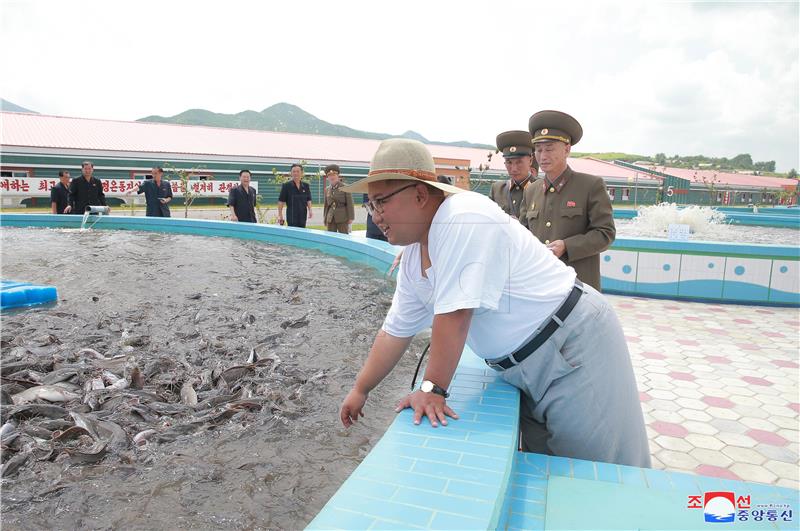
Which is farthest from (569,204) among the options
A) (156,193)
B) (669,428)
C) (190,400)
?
(156,193)

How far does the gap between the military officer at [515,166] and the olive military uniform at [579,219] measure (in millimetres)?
579

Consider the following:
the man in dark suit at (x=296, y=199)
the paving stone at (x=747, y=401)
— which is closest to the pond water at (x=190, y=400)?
the paving stone at (x=747, y=401)

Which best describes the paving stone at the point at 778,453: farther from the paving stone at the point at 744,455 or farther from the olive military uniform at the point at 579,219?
the olive military uniform at the point at 579,219

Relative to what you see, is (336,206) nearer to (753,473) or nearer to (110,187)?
(753,473)

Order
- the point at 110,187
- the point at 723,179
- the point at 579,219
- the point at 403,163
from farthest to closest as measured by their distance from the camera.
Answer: the point at 723,179 → the point at 110,187 → the point at 579,219 → the point at 403,163

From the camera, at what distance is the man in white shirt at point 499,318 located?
1.55 metres

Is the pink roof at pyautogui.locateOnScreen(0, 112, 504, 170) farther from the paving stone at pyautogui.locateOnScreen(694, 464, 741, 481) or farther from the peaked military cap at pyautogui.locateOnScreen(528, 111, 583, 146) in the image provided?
the paving stone at pyautogui.locateOnScreen(694, 464, 741, 481)

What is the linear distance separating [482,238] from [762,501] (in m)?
1.13

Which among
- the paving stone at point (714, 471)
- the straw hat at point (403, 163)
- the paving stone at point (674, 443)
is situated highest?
the straw hat at point (403, 163)

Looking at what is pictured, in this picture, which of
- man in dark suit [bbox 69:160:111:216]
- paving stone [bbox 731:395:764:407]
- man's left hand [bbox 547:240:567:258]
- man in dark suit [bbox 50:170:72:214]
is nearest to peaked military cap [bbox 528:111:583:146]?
man's left hand [bbox 547:240:567:258]

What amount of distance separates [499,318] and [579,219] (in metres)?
2.08

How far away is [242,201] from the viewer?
10.6 meters

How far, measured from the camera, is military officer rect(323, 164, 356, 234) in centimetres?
900

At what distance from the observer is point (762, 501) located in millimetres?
1450
